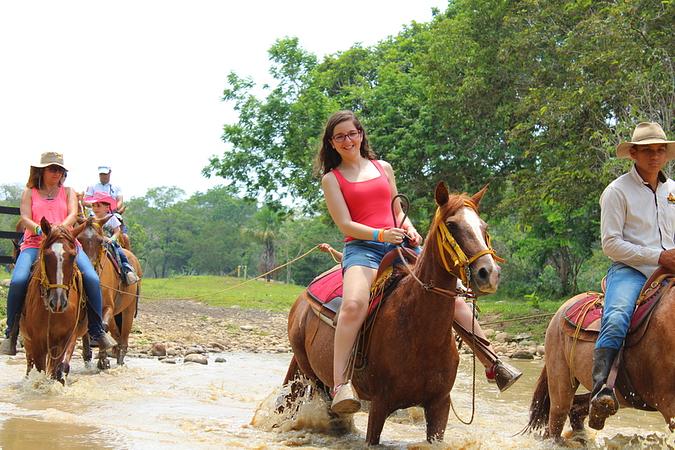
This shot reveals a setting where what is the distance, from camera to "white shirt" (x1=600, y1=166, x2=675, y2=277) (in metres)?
6.56

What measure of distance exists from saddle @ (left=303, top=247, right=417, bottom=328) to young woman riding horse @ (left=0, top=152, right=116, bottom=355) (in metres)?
3.69

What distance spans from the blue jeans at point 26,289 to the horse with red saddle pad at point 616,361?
18.0 feet

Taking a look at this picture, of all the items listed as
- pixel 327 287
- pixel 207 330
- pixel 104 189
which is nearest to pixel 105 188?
pixel 104 189

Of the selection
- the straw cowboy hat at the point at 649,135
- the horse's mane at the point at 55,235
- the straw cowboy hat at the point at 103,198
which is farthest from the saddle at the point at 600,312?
the straw cowboy hat at the point at 103,198

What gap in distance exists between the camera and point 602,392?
20.1 feet

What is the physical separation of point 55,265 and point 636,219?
6.22 meters

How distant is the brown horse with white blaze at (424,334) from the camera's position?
238 inches

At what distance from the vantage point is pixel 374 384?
6.56 metres

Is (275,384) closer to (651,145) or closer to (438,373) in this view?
(438,373)

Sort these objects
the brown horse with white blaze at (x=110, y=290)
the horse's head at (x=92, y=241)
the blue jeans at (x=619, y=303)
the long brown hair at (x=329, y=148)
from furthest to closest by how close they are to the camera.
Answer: the brown horse with white blaze at (x=110, y=290), the horse's head at (x=92, y=241), the long brown hair at (x=329, y=148), the blue jeans at (x=619, y=303)

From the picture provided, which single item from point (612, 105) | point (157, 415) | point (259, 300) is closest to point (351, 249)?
point (157, 415)

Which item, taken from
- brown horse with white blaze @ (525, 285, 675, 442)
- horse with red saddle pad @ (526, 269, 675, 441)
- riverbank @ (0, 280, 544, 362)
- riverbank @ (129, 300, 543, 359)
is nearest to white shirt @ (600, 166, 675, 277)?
horse with red saddle pad @ (526, 269, 675, 441)

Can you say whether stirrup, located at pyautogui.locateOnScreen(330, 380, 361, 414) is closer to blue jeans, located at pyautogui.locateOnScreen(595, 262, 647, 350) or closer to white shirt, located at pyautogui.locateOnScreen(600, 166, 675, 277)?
blue jeans, located at pyautogui.locateOnScreen(595, 262, 647, 350)

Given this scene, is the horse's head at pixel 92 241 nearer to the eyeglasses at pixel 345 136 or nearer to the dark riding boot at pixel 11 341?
the dark riding boot at pixel 11 341
